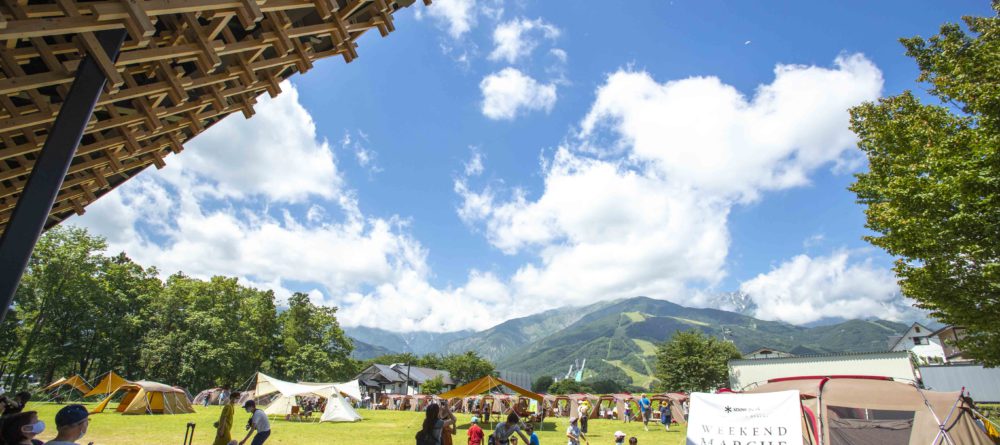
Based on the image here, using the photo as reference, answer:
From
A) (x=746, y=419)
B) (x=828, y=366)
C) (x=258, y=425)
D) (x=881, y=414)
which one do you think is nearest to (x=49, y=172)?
(x=258, y=425)

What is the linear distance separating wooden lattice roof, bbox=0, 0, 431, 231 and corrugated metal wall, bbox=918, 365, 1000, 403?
43.9 m

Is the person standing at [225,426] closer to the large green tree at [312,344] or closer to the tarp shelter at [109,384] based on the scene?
the tarp shelter at [109,384]

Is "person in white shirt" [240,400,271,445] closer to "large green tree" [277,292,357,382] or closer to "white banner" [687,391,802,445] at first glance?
"white banner" [687,391,802,445]

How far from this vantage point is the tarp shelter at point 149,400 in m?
26.5

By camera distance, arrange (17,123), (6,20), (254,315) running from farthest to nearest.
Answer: (254,315), (17,123), (6,20)

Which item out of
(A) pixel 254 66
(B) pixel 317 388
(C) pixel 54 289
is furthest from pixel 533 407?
(C) pixel 54 289

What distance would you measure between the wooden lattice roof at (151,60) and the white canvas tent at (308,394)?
22.0 m

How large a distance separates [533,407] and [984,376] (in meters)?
31.6

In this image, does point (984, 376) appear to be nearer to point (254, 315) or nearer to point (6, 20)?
point (6, 20)

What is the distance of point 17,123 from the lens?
4316 mm

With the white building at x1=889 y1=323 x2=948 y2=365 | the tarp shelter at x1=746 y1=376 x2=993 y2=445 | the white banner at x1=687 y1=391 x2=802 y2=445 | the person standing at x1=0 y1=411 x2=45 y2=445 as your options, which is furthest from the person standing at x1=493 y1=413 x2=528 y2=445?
the white building at x1=889 y1=323 x2=948 y2=365

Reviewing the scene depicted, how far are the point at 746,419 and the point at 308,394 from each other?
25.8 m

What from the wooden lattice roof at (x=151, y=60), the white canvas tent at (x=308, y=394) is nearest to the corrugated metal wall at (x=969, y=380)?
the white canvas tent at (x=308, y=394)

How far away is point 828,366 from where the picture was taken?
36344 millimetres
